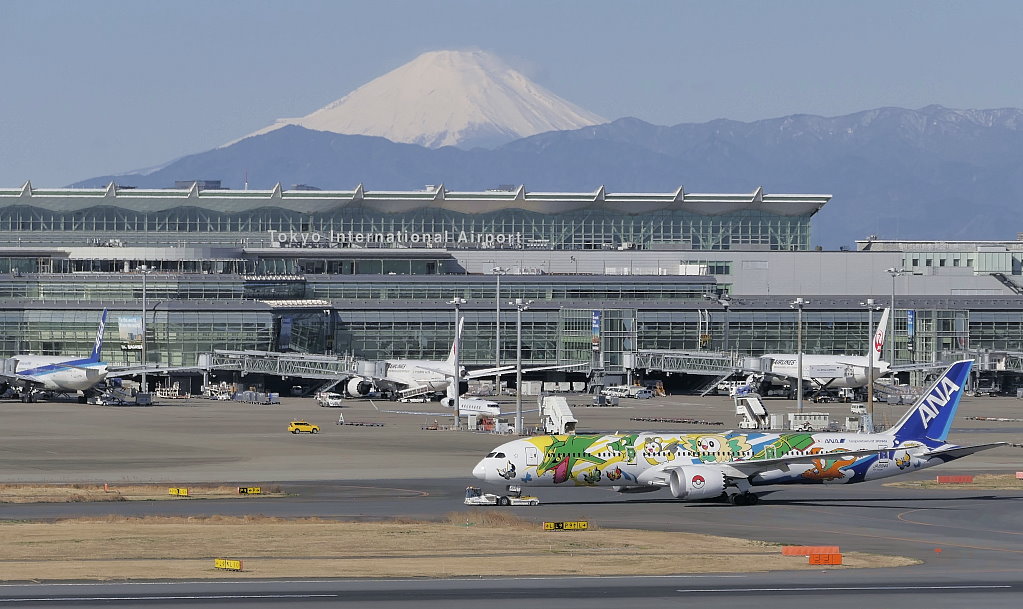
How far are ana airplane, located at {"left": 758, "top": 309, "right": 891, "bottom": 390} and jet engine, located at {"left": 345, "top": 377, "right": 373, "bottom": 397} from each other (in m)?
43.9

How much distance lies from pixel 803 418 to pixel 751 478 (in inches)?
1995

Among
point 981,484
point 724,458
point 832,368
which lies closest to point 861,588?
point 724,458

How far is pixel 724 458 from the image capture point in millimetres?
72375

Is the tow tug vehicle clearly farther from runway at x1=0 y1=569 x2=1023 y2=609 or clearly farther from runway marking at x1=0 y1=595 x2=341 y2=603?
runway marking at x1=0 y1=595 x2=341 y2=603

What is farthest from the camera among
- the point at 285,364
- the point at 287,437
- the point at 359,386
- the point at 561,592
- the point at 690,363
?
the point at 690,363

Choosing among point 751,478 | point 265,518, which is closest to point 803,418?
point 751,478

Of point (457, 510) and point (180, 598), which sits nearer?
point (180, 598)

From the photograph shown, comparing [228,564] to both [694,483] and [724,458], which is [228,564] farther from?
[724,458]

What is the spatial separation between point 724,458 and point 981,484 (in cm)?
1831

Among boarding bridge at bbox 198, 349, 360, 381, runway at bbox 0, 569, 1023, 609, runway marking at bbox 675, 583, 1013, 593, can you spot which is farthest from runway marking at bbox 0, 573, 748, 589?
boarding bridge at bbox 198, 349, 360, 381

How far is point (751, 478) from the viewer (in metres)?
72.2

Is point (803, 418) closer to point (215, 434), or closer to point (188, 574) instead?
point (215, 434)

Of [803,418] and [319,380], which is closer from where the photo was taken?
[803,418]

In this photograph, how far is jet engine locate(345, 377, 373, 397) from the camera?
169 meters
